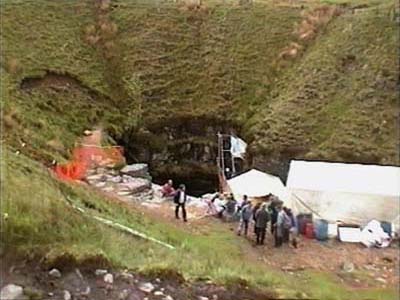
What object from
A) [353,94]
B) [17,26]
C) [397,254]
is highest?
[17,26]

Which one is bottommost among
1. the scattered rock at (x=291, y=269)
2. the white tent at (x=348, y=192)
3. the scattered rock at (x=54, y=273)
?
the scattered rock at (x=291, y=269)

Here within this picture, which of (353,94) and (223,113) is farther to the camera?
(223,113)

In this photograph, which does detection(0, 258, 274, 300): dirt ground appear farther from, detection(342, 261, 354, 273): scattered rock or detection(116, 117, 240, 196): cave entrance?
detection(116, 117, 240, 196): cave entrance

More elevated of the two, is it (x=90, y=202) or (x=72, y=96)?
(x=72, y=96)

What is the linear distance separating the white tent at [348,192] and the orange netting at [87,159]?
174 centimetres

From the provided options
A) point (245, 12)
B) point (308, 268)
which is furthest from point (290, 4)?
point (308, 268)

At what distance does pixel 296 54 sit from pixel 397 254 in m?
5.56

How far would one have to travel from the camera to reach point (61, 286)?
269cm

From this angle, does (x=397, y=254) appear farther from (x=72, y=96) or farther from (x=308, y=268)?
(x=72, y=96)

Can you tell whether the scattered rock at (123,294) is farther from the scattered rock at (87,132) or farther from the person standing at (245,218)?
the scattered rock at (87,132)

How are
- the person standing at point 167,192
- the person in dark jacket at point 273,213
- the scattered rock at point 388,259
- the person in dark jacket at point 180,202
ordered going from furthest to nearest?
the person standing at point 167,192 < the person in dark jacket at point 180,202 < the person in dark jacket at point 273,213 < the scattered rock at point 388,259

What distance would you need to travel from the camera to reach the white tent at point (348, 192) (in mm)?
3461

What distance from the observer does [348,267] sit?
316 centimetres

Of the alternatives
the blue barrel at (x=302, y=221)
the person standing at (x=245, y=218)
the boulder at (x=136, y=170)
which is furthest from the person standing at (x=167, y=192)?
the blue barrel at (x=302, y=221)
